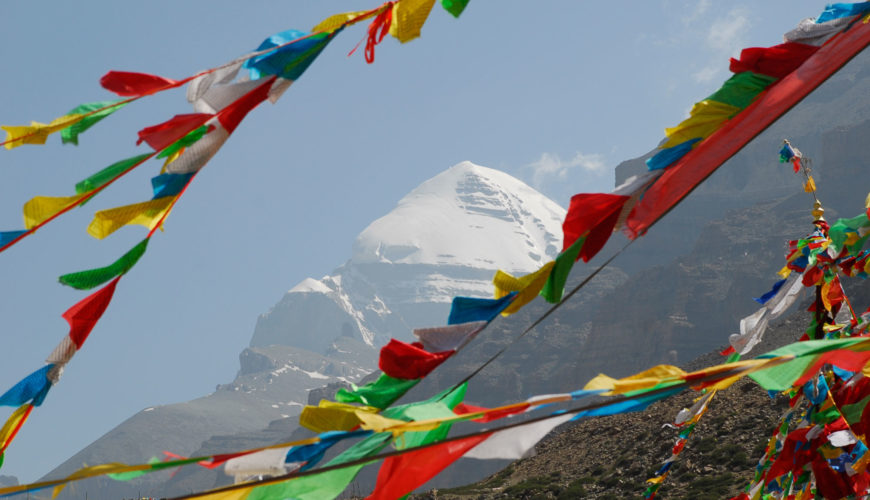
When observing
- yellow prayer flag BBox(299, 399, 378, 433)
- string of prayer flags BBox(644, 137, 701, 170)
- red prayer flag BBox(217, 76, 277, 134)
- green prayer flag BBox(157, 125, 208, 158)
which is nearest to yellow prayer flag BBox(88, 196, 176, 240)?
green prayer flag BBox(157, 125, 208, 158)

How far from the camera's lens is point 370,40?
3.22m

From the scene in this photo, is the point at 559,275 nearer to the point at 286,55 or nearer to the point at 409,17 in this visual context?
the point at 409,17

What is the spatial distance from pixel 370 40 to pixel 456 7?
420 millimetres

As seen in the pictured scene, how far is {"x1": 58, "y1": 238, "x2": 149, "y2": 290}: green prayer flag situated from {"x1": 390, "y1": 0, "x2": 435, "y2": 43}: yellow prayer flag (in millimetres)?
1236

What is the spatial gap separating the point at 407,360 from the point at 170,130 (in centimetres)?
113

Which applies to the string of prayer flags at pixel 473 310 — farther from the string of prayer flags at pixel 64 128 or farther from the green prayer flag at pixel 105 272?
the string of prayer flags at pixel 64 128

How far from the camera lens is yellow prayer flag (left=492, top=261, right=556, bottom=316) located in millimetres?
2961

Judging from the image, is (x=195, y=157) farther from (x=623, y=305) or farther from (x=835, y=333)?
(x=623, y=305)

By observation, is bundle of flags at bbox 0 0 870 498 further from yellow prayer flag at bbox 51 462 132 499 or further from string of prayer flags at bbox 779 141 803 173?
string of prayer flags at bbox 779 141 803 173

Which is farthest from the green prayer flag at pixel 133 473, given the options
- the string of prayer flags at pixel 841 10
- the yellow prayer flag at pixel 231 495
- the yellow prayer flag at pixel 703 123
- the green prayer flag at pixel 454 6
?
the string of prayer flags at pixel 841 10

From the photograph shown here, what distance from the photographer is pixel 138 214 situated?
2.95m

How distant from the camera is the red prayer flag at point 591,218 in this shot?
3145mm

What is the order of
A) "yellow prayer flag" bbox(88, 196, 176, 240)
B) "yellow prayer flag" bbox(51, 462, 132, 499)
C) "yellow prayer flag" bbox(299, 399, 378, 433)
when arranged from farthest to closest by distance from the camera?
"yellow prayer flag" bbox(88, 196, 176, 240) → "yellow prayer flag" bbox(299, 399, 378, 433) → "yellow prayer flag" bbox(51, 462, 132, 499)

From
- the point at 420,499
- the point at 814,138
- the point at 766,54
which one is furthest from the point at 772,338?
the point at 814,138
